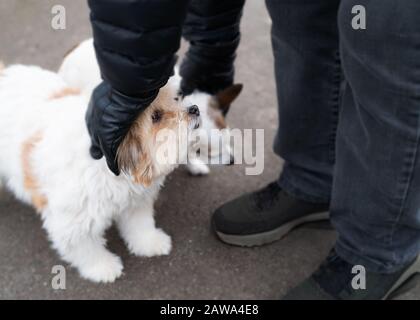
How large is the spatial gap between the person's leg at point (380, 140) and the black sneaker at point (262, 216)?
37 centimetres

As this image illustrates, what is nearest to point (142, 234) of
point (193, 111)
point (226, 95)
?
point (193, 111)

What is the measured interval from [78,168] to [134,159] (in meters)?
0.26

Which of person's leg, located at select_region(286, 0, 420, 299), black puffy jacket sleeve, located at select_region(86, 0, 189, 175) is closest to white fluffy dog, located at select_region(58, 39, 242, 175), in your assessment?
person's leg, located at select_region(286, 0, 420, 299)

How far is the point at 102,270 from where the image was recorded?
7.42 feet

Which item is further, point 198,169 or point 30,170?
point 198,169

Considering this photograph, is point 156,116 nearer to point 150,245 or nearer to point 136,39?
point 136,39

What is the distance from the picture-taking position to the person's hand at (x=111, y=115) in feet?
5.18

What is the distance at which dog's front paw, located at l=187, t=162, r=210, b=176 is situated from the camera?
2.82 m

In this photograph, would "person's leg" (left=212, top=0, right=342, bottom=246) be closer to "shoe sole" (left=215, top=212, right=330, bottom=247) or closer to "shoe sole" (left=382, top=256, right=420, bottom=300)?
"shoe sole" (left=215, top=212, right=330, bottom=247)

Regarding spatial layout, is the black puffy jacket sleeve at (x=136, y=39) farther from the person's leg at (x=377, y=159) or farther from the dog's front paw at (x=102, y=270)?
the dog's front paw at (x=102, y=270)

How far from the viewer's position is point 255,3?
4465 millimetres

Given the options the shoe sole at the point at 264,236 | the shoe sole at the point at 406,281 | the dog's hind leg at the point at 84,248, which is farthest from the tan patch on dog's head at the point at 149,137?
the shoe sole at the point at 406,281

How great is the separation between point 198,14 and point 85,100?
2.40 ft
